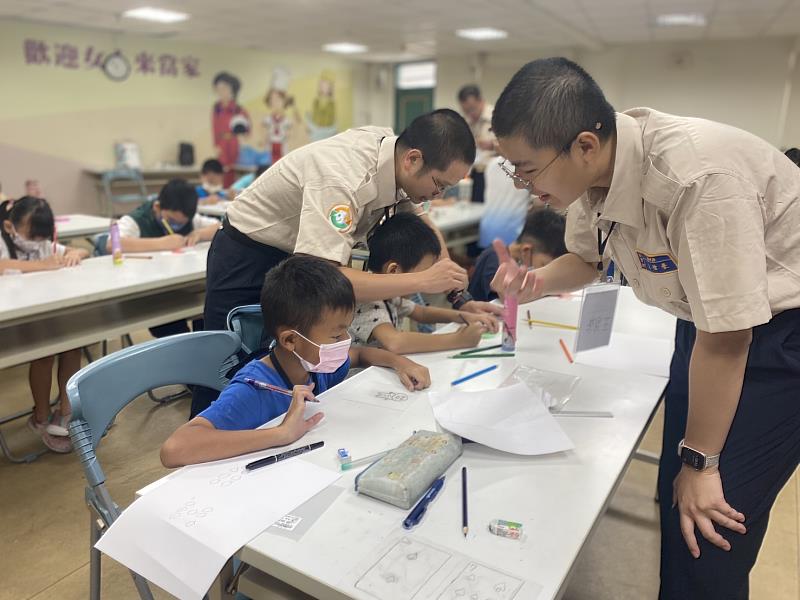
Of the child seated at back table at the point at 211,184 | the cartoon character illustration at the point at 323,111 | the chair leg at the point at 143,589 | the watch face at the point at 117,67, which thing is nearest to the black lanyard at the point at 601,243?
the chair leg at the point at 143,589

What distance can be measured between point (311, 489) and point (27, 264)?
2.11 metres

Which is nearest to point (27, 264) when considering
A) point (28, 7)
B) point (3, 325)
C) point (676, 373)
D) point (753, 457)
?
point (3, 325)

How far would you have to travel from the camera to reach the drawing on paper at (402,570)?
2.28ft

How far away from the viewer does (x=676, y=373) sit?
132 cm

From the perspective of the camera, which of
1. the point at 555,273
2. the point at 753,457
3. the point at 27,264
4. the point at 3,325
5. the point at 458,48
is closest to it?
the point at 753,457

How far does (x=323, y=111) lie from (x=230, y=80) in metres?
2.20

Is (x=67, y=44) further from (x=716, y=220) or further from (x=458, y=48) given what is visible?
(x=716, y=220)

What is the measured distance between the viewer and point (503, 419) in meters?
1.11

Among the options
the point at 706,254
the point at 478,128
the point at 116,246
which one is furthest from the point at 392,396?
the point at 478,128

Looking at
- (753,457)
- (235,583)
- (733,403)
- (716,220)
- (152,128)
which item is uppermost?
(152,128)

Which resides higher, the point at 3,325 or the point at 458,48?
the point at 458,48

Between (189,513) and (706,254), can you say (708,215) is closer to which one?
(706,254)

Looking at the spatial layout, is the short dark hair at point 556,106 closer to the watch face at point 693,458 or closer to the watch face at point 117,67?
the watch face at point 693,458

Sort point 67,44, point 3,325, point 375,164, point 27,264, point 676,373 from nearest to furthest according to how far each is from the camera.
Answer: point 676,373 < point 375,164 < point 3,325 < point 27,264 < point 67,44
